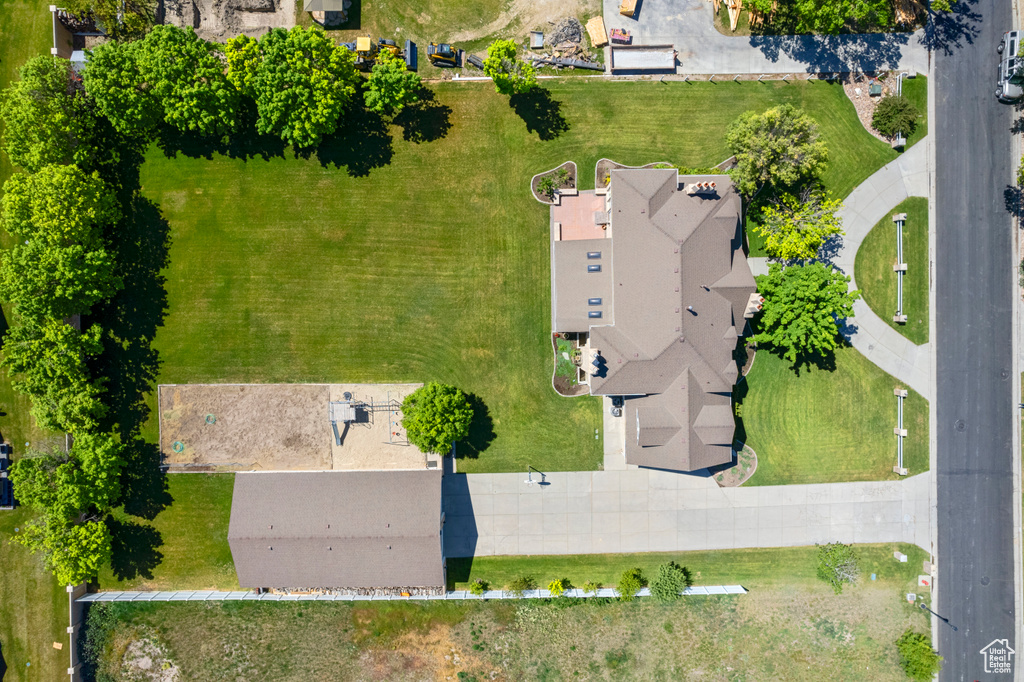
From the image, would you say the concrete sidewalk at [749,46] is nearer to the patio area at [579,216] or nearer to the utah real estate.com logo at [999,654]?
the patio area at [579,216]

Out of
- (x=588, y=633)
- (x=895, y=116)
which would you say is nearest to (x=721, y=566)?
(x=588, y=633)

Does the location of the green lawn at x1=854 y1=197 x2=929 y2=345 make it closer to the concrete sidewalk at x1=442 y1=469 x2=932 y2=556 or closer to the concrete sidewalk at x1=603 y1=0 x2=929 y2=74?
the concrete sidewalk at x1=603 y1=0 x2=929 y2=74

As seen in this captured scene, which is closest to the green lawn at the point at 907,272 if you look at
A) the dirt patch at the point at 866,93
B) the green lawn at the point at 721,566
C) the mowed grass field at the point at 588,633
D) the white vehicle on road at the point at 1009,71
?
the dirt patch at the point at 866,93

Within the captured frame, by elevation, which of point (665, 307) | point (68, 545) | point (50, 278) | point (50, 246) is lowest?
point (68, 545)

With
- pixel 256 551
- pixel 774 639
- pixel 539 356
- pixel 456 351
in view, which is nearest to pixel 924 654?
pixel 774 639

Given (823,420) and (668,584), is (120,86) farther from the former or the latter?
(823,420)

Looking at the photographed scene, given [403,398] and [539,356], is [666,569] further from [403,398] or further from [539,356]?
[403,398]
